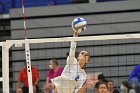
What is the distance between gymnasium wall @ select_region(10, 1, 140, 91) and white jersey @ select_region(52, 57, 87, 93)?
4.31m

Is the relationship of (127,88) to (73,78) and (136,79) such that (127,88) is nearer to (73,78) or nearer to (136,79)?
(136,79)

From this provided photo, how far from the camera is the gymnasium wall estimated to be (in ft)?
37.6

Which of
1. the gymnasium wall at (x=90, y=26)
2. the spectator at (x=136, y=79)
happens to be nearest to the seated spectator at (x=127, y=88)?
the spectator at (x=136, y=79)

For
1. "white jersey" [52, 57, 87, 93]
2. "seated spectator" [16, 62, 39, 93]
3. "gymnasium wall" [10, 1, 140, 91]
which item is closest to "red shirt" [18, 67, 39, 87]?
"seated spectator" [16, 62, 39, 93]

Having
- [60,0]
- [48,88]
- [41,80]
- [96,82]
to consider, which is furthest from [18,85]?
[60,0]

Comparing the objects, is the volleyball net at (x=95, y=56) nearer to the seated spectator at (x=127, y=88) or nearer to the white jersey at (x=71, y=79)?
the seated spectator at (x=127, y=88)

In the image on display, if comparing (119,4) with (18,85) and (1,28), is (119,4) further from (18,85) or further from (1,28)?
(18,85)

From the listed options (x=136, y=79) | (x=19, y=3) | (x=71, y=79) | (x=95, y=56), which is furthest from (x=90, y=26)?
(x=71, y=79)

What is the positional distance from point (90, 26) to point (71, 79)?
6.32 metres

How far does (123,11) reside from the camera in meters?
12.8

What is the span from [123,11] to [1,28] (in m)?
3.62

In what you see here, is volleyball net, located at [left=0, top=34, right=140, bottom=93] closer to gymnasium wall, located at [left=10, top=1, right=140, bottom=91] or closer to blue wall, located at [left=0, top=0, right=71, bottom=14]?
gymnasium wall, located at [left=10, top=1, right=140, bottom=91]

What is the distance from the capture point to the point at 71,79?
6.62 meters

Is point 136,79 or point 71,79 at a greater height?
point 71,79
